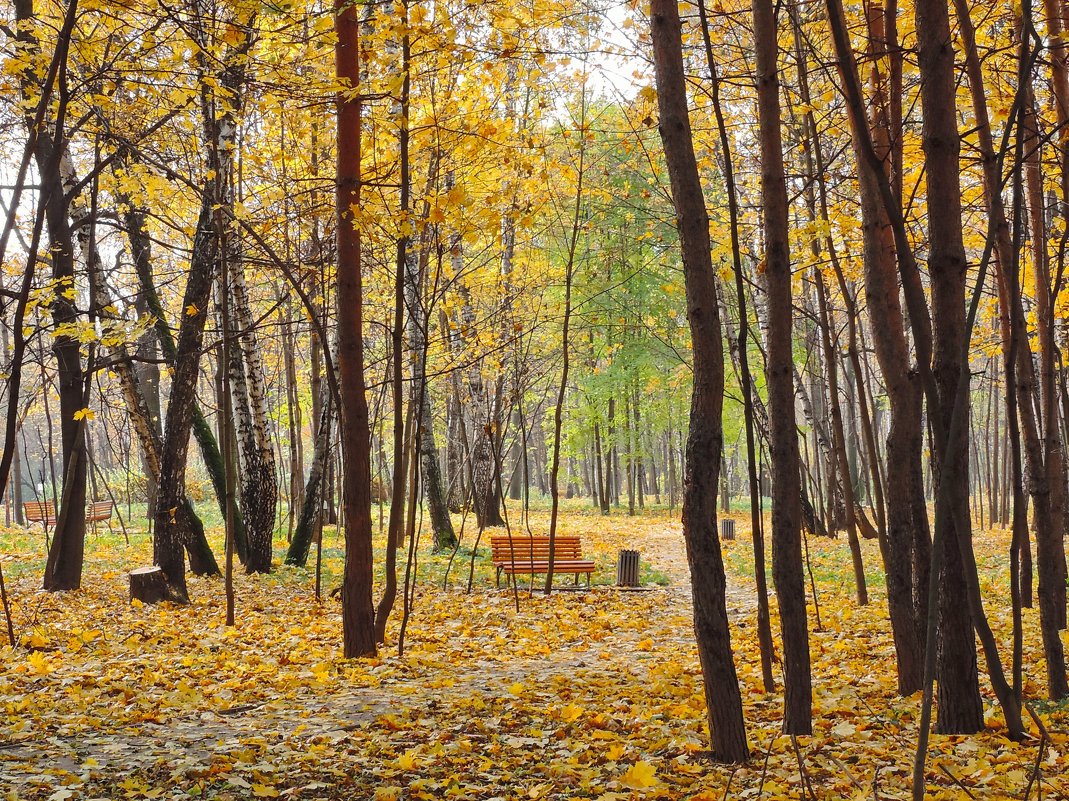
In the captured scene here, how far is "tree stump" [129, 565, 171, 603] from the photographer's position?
9703 mm

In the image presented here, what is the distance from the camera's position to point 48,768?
13.8ft

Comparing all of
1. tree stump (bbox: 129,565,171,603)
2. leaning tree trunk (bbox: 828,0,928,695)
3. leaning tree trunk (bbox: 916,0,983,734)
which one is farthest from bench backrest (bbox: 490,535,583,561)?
leaning tree trunk (bbox: 916,0,983,734)

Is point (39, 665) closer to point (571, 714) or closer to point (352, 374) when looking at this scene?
point (352, 374)

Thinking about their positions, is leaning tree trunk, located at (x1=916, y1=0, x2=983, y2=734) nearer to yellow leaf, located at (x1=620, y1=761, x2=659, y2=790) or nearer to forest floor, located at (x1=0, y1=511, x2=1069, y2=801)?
forest floor, located at (x1=0, y1=511, x2=1069, y2=801)

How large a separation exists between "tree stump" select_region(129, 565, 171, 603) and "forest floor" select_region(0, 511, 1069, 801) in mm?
221

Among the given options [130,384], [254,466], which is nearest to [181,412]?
[130,384]

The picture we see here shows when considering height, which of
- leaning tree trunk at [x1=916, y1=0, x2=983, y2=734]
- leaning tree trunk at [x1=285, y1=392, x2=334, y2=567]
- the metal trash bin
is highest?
leaning tree trunk at [x1=916, y1=0, x2=983, y2=734]

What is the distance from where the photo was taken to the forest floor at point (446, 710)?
3977 mm

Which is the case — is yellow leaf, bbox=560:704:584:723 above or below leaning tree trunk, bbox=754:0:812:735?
below

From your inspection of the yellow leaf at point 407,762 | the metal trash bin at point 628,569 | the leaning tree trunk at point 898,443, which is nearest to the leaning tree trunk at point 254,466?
the metal trash bin at point 628,569

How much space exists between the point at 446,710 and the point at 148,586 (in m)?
5.75

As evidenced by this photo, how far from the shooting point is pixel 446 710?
5.54m

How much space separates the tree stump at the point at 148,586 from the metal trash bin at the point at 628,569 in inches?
244

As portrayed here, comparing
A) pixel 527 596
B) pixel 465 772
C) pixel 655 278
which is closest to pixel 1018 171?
pixel 465 772
